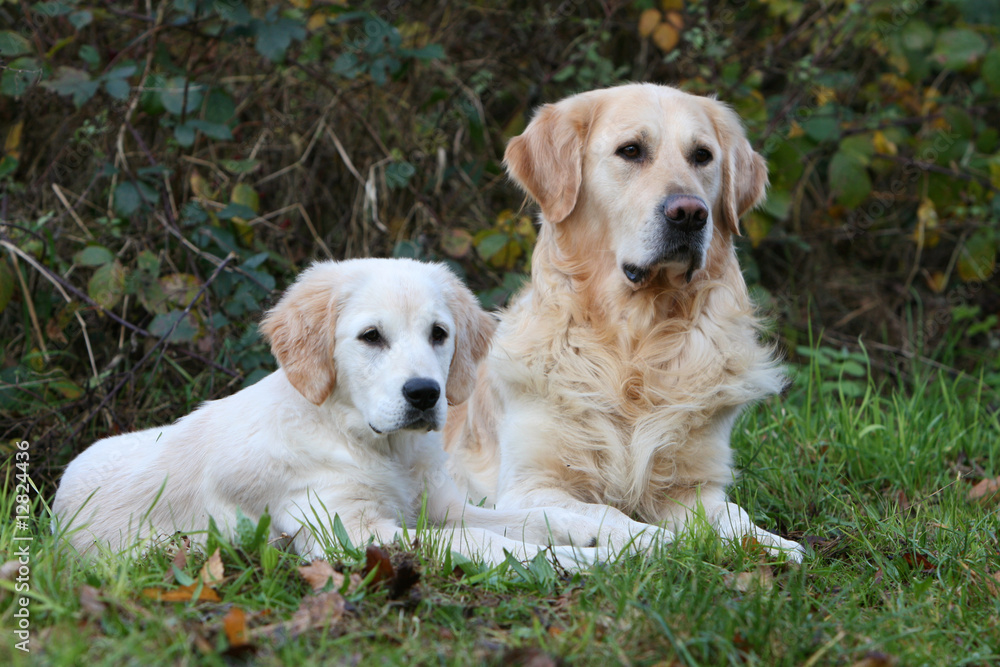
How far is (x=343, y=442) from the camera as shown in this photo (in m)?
2.54

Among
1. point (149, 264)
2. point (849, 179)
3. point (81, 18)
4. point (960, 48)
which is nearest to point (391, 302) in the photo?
point (149, 264)

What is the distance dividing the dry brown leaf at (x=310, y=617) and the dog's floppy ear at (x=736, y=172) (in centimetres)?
191

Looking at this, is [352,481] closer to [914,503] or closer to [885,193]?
[914,503]

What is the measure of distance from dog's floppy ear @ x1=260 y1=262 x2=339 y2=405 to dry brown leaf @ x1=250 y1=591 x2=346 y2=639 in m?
0.69

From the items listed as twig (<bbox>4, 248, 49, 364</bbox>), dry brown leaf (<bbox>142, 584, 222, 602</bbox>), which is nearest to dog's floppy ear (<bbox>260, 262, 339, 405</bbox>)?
dry brown leaf (<bbox>142, 584, 222, 602</bbox>)

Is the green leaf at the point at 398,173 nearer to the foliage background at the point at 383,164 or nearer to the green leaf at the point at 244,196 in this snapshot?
the foliage background at the point at 383,164

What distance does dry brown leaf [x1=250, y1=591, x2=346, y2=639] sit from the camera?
1736mm

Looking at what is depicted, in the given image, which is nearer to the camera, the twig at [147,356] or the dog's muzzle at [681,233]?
the dog's muzzle at [681,233]

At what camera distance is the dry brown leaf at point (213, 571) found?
6.46 ft

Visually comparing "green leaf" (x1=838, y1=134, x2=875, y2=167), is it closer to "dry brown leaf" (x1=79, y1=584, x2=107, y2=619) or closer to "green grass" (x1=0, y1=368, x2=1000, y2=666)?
"green grass" (x1=0, y1=368, x2=1000, y2=666)

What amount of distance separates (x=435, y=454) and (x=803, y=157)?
299cm

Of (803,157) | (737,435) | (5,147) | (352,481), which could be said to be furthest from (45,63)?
(803,157)

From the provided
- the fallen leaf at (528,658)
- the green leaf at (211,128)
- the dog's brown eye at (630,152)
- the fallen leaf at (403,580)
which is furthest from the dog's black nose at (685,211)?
the green leaf at (211,128)

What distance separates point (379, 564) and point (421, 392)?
0.50 meters
